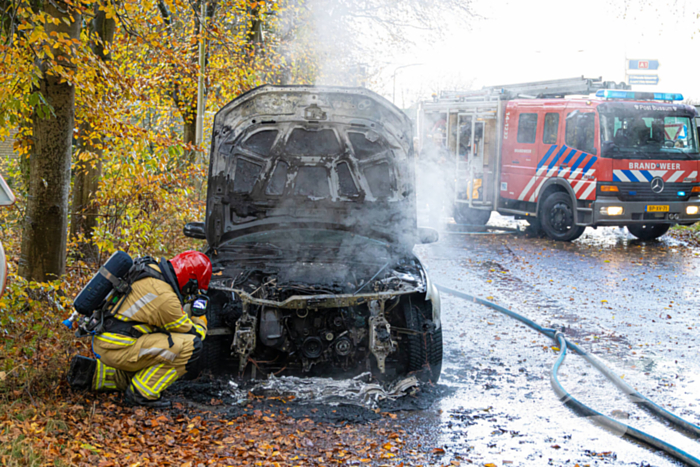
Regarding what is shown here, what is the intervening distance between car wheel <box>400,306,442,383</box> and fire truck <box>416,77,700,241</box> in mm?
8329

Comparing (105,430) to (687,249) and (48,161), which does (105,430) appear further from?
(687,249)

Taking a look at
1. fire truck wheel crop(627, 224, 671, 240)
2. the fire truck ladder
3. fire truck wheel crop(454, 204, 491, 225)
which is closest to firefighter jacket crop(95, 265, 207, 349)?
fire truck wheel crop(627, 224, 671, 240)

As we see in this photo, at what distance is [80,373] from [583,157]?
1061 cm

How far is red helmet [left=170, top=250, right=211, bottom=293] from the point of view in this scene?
4688 millimetres

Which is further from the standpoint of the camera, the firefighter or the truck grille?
the truck grille

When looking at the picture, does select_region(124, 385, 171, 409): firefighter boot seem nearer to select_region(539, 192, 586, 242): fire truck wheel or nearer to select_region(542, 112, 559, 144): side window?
select_region(539, 192, 586, 242): fire truck wheel

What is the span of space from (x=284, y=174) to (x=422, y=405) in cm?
256

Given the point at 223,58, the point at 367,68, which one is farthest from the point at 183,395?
the point at 367,68

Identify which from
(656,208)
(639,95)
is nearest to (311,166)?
(656,208)

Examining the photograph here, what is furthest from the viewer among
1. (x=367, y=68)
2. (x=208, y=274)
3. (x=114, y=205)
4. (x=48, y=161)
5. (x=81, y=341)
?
(x=367, y=68)

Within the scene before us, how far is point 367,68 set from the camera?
80.6ft

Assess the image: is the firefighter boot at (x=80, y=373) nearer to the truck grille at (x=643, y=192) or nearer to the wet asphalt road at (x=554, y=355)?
the wet asphalt road at (x=554, y=355)

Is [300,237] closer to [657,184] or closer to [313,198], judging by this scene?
[313,198]

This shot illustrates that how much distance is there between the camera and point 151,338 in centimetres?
461
